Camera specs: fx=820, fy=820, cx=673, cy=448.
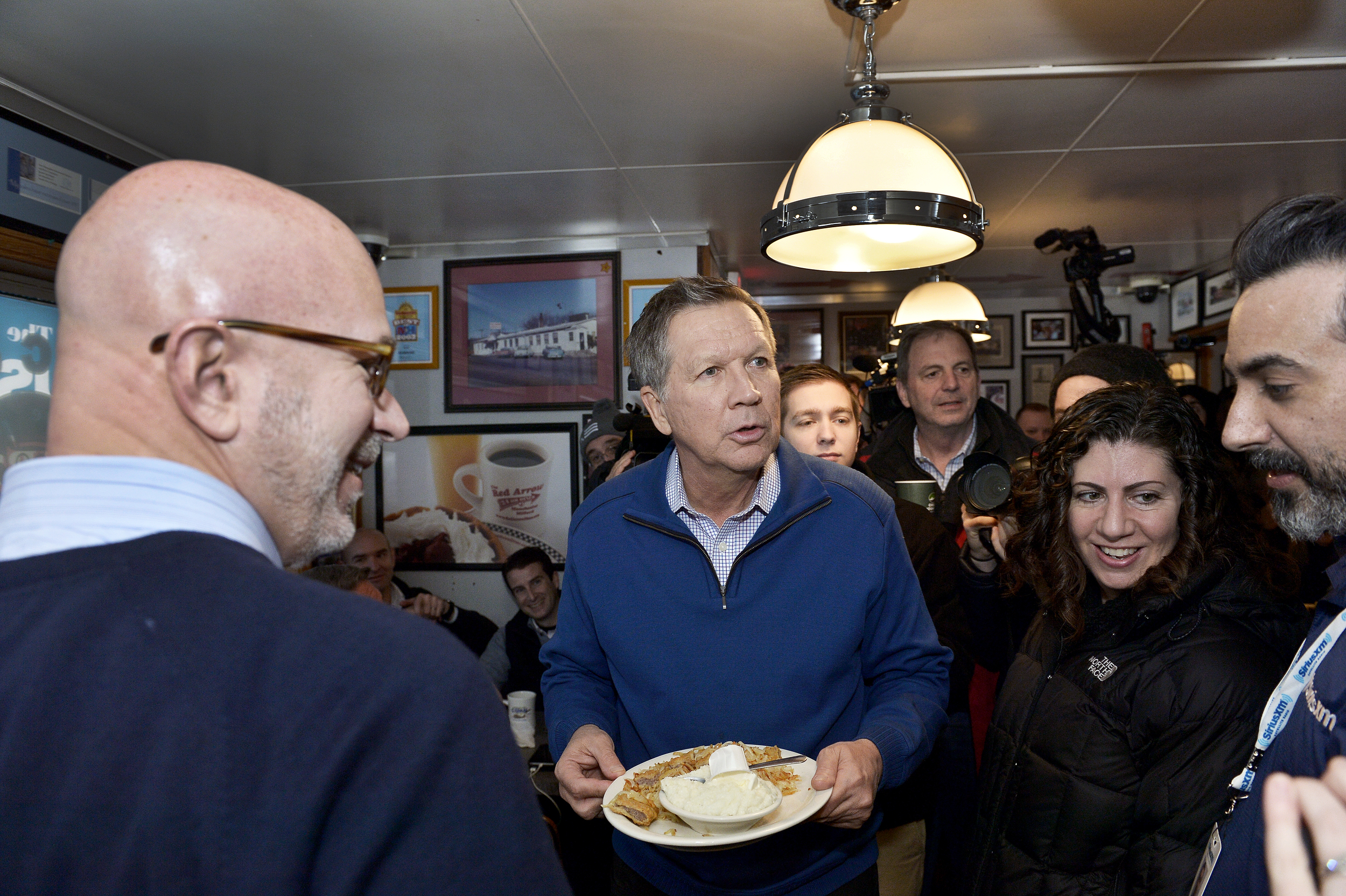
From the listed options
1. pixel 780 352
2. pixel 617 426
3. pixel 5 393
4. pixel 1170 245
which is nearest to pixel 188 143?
pixel 5 393

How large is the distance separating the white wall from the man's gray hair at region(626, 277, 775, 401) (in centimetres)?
248

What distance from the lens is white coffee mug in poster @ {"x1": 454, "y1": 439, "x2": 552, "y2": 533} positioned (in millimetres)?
4281

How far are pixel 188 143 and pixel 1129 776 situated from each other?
3320mm

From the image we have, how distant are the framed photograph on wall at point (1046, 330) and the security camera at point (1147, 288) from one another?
45 centimetres

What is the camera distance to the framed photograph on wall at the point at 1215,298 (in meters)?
5.05

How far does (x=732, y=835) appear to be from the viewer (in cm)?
112

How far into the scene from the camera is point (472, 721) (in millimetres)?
583

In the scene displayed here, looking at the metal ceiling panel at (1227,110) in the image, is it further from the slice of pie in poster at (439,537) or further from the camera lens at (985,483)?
the slice of pie in poster at (439,537)

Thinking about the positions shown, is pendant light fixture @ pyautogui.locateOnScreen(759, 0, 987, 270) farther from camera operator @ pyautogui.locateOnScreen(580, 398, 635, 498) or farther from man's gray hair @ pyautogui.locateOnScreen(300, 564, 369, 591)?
man's gray hair @ pyautogui.locateOnScreen(300, 564, 369, 591)

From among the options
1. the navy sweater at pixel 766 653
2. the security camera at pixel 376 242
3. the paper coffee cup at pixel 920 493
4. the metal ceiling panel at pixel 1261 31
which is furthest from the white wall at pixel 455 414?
the navy sweater at pixel 766 653

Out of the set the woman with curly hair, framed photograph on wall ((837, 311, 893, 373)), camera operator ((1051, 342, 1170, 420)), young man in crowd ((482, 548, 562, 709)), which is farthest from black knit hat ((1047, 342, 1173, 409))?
framed photograph on wall ((837, 311, 893, 373))

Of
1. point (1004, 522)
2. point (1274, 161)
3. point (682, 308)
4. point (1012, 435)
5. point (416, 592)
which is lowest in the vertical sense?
point (416, 592)

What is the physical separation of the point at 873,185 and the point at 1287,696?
1200mm

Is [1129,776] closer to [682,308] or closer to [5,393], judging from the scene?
[682,308]
